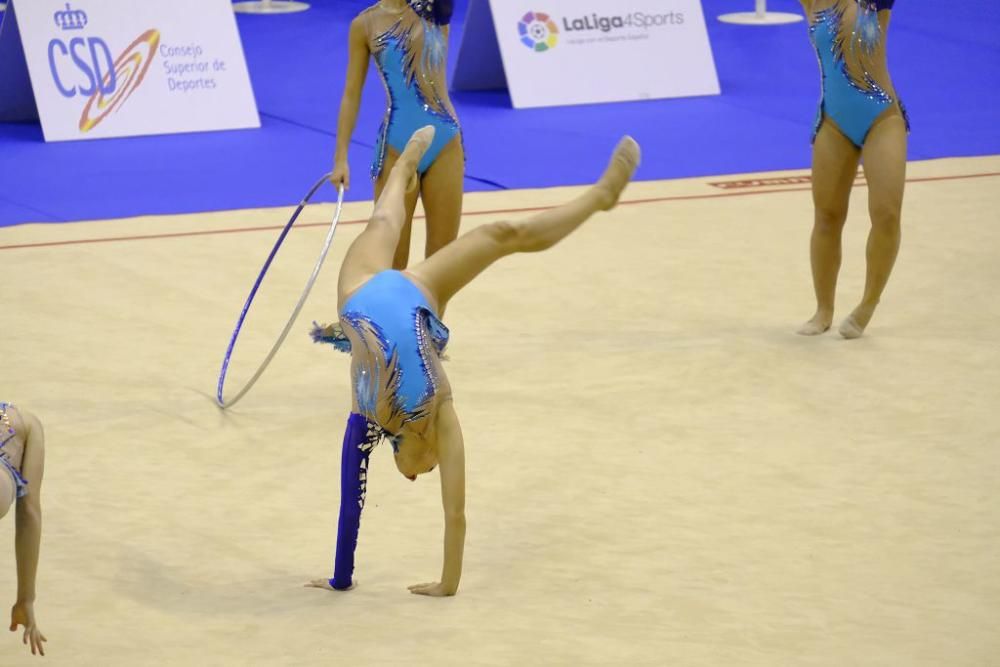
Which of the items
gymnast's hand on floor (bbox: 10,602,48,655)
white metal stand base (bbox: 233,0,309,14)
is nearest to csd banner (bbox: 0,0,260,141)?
white metal stand base (bbox: 233,0,309,14)

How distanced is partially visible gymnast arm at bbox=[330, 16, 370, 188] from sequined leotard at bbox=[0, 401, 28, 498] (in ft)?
7.09

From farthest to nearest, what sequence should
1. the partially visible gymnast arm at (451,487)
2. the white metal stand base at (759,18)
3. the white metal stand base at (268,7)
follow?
the white metal stand base at (268,7) → the white metal stand base at (759,18) → the partially visible gymnast arm at (451,487)

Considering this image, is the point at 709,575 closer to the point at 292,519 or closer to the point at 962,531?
the point at 962,531

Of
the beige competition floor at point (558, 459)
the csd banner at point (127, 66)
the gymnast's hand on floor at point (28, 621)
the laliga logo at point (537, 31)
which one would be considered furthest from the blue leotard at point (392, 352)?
the laliga logo at point (537, 31)

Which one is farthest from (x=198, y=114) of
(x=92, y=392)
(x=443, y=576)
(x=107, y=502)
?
(x=443, y=576)

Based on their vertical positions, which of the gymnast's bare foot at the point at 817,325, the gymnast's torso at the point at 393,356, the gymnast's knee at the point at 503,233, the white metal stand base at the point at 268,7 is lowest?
the white metal stand base at the point at 268,7

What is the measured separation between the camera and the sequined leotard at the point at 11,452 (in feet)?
11.0

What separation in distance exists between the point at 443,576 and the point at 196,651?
24.9 inches

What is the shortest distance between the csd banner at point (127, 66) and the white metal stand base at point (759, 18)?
177 inches

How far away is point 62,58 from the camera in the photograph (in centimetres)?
861

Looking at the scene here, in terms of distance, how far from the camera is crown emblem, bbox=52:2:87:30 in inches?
340

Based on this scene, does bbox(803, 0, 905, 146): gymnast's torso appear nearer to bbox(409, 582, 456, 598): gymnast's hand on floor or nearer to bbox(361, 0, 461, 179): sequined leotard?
bbox(361, 0, 461, 179): sequined leotard

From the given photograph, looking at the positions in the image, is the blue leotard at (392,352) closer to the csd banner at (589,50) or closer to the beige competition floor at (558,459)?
the beige competition floor at (558,459)

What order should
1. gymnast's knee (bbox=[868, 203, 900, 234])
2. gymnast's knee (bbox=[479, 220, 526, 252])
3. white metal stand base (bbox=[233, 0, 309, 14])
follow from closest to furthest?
gymnast's knee (bbox=[479, 220, 526, 252]) → gymnast's knee (bbox=[868, 203, 900, 234]) → white metal stand base (bbox=[233, 0, 309, 14])
